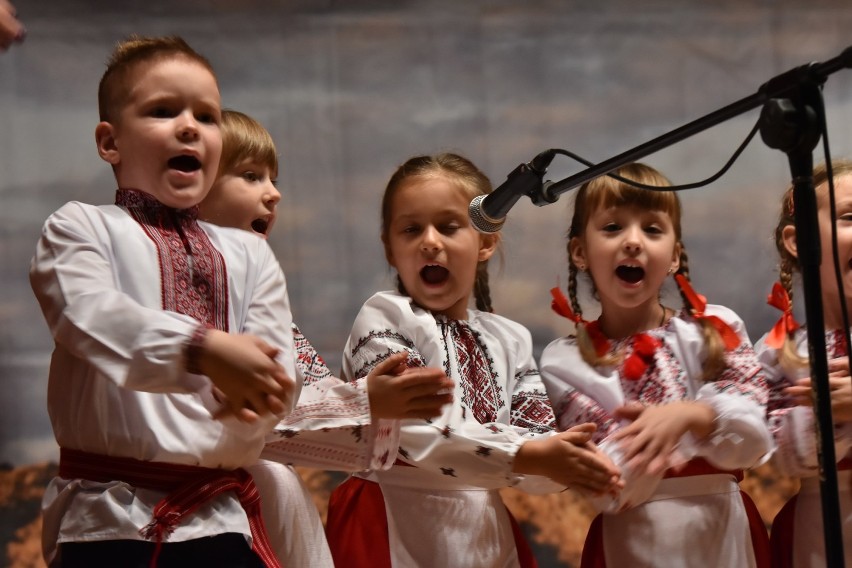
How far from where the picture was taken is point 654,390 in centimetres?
205

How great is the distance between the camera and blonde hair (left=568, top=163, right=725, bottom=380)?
2068mm

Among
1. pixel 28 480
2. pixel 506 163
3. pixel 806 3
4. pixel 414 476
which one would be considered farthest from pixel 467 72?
pixel 28 480

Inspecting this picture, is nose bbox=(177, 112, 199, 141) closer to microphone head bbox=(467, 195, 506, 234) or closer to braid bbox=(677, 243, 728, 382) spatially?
microphone head bbox=(467, 195, 506, 234)

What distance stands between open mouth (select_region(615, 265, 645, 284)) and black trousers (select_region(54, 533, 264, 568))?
3.49ft

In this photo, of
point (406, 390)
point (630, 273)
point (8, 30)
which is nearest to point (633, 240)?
point (630, 273)

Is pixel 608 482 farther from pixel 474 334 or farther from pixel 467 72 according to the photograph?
pixel 467 72

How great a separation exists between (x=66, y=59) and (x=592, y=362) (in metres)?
1.77

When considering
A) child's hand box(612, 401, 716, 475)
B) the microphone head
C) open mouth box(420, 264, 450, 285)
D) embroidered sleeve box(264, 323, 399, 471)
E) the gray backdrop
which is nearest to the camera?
the microphone head

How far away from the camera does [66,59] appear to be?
2.89 metres

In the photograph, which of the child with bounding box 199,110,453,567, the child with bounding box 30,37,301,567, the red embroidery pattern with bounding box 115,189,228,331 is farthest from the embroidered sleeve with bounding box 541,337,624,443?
the red embroidery pattern with bounding box 115,189,228,331

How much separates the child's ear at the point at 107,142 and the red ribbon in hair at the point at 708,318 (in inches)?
46.9

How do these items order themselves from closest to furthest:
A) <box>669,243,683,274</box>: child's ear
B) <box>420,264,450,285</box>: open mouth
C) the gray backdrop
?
<box>420,264,450,285</box>: open mouth → <box>669,243,683,274</box>: child's ear → the gray backdrop

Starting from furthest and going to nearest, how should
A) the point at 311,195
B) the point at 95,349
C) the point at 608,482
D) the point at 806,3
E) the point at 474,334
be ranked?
1. the point at 806,3
2. the point at 311,195
3. the point at 474,334
4. the point at 608,482
5. the point at 95,349

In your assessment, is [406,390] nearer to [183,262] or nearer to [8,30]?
[183,262]
